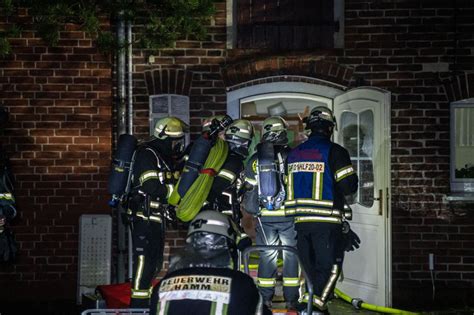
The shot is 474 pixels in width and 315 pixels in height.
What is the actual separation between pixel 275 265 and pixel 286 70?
117 inches

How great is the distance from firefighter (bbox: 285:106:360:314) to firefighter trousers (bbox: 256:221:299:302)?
0.23 metres

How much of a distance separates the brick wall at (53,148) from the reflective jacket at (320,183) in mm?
→ 3162

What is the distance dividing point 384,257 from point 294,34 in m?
2.89

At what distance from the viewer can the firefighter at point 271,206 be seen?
28.8ft

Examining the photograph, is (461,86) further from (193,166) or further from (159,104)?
(193,166)

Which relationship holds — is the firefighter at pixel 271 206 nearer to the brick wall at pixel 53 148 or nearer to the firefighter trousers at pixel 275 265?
the firefighter trousers at pixel 275 265

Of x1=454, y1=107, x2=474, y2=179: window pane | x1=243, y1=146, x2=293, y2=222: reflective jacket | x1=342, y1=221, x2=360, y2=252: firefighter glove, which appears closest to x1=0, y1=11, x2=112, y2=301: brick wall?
x1=243, y1=146, x2=293, y2=222: reflective jacket

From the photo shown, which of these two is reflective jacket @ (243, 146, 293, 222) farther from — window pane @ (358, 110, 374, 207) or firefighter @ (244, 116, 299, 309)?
window pane @ (358, 110, 374, 207)

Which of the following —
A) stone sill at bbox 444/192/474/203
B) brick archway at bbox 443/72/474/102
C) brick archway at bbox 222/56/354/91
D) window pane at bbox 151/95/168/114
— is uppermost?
brick archway at bbox 222/56/354/91

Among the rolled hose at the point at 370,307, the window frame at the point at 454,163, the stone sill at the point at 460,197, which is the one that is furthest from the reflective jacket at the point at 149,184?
the window frame at the point at 454,163

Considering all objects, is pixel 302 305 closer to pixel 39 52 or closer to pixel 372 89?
pixel 372 89

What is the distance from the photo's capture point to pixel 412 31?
10.9 meters

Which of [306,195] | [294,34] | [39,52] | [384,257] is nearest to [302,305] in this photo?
[306,195]

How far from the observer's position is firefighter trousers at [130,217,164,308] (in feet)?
28.2
